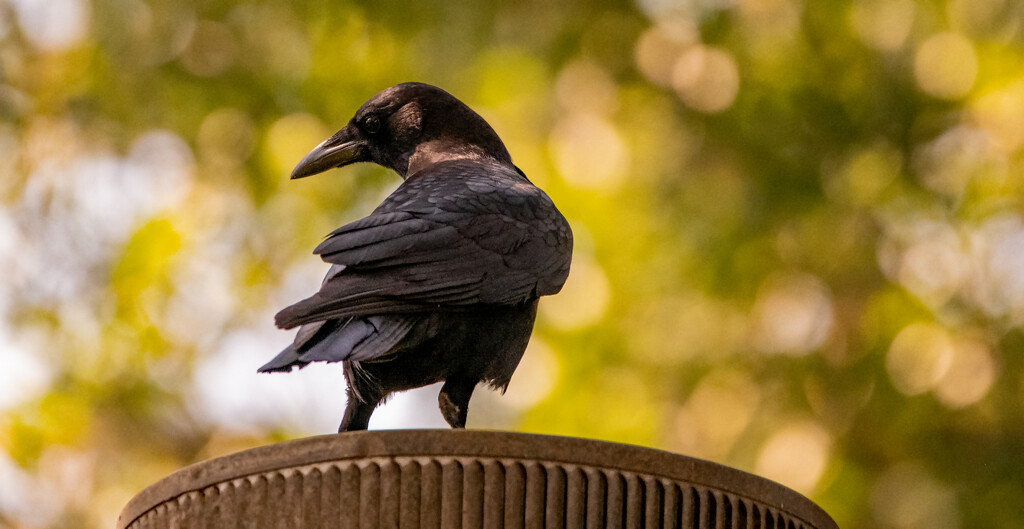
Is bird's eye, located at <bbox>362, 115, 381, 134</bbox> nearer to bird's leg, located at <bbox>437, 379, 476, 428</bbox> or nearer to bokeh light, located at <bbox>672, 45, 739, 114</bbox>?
bird's leg, located at <bbox>437, 379, 476, 428</bbox>

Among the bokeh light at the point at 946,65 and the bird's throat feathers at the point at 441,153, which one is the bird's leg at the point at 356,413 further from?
the bokeh light at the point at 946,65

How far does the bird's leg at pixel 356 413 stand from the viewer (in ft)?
11.9

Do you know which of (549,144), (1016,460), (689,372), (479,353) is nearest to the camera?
(479,353)

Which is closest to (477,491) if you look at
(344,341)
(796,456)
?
(344,341)

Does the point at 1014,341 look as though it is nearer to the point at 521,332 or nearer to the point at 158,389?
the point at 521,332

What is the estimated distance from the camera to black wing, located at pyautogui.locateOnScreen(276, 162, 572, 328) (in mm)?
3268

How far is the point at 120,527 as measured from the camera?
3.27 metres

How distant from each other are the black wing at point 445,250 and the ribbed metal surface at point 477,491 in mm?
438

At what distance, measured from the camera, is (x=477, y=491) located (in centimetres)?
282

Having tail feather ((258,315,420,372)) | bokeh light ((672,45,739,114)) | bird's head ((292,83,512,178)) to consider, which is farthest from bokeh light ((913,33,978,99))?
tail feather ((258,315,420,372))

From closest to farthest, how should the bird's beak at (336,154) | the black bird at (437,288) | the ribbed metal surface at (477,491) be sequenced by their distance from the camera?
the ribbed metal surface at (477,491) < the black bird at (437,288) < the bird's beak at (336,154)

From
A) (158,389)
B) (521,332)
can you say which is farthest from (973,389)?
(158,389)

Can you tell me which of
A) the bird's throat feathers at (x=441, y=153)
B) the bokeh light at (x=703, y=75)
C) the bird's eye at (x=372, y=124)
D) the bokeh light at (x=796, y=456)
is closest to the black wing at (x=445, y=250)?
the bird's throat feathers at (x=441, y=153)

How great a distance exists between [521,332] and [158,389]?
165 inches
